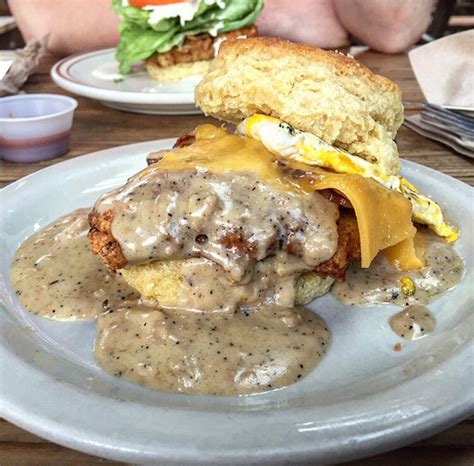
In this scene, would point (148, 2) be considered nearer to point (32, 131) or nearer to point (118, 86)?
point (118, 86)

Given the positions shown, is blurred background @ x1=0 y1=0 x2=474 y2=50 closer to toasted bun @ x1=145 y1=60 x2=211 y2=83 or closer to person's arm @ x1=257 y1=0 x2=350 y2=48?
person's arm @ x1=257 y1=0 x2=350 y2=48

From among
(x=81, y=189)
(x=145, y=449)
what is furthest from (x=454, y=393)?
(x=81, y=189)

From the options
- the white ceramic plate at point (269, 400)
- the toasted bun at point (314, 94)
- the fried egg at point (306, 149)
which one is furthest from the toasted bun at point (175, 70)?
the white ceramic plate at point (269, 400)

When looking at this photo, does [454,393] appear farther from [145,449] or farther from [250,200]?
[250,200]

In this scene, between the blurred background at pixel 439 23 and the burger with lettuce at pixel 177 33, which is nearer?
the burger with lettuce at pixel 177 33

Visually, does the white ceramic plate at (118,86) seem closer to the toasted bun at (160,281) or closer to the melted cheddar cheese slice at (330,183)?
the melted cheddar cheese slice at (330,183)

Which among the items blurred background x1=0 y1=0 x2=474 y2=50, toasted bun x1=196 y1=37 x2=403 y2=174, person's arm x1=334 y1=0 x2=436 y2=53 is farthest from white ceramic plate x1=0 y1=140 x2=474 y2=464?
blurred background x1=0 y1=0 x2=474 y2=50

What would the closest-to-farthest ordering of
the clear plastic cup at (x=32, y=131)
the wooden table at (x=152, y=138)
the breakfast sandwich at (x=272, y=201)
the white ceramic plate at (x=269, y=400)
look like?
the white ceramic plate at (x=269, y=400), the wooden table at (x=152, y=138), the breakfast sandwich at (x=272, y=201), the clear plastic cup at (x=32, y=131)
